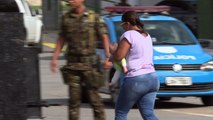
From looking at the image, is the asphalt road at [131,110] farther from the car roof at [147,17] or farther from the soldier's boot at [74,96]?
the car roof at [147,17]

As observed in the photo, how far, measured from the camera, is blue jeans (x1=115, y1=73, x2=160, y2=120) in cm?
696

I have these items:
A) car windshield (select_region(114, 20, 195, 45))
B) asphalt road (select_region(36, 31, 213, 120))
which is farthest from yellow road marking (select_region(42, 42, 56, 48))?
car windshield (select_region(114, 20, 195, 45))

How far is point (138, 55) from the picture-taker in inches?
279

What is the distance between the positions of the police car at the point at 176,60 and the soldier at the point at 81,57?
363 centimetres

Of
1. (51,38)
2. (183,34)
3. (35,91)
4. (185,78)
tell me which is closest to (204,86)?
(185,78)

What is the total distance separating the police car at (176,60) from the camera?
11.2 meters

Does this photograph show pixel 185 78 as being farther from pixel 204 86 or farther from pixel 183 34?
pixel 183 34

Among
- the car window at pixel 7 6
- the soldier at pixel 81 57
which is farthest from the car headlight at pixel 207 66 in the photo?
the car window at pixel 7 6

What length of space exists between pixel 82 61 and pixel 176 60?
406cm

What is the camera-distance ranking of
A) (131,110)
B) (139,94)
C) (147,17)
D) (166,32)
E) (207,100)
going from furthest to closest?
(147,17), (166,32), (207,100), (131,110), (139,94)

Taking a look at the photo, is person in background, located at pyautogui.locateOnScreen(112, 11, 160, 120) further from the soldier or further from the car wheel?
the car wheel

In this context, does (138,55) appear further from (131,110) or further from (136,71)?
(131,110)

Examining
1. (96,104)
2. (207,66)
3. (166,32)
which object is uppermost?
(96,104)

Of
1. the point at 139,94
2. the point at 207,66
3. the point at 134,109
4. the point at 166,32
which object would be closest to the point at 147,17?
the point at 166,32
